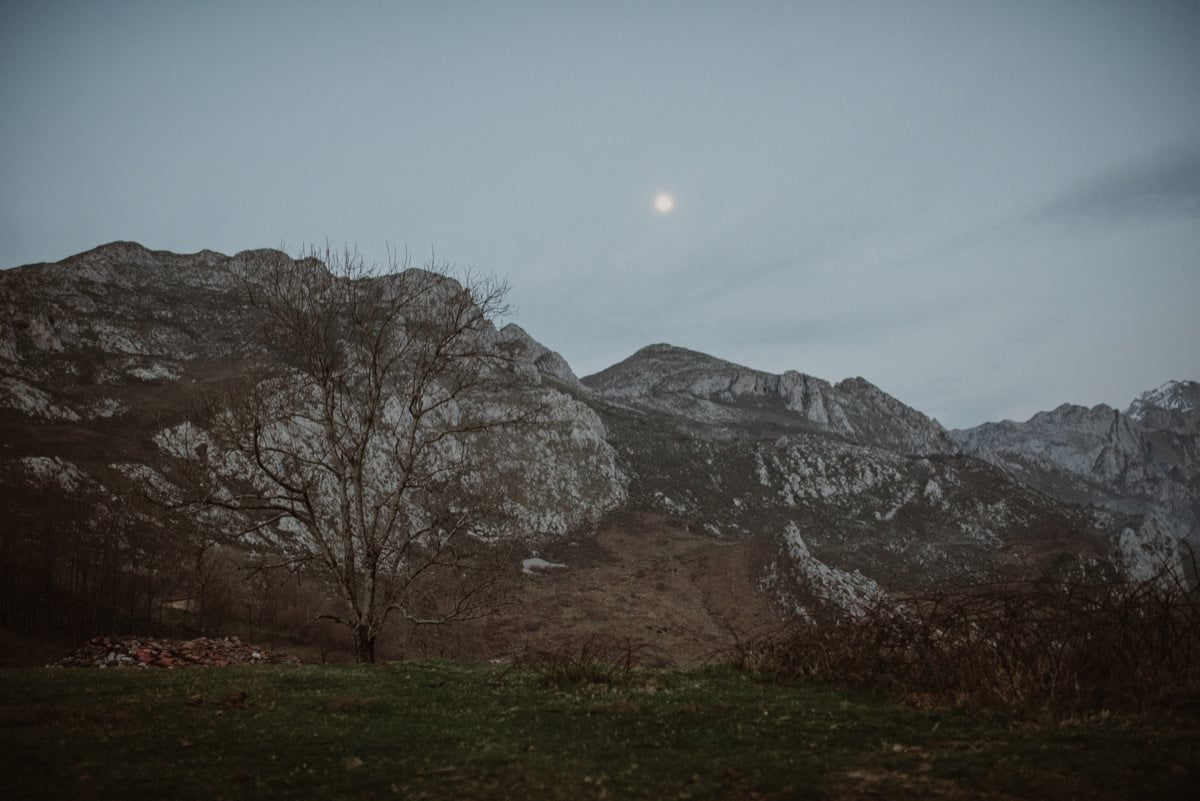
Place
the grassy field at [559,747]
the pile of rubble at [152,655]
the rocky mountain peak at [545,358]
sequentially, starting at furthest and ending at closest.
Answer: the rocky mountain peak at [545,358], the pile of rubble at [152,655], the grassy field at [559,747]

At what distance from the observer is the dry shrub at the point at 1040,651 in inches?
329

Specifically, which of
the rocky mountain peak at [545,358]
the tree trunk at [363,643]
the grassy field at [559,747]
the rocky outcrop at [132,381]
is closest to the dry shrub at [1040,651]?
the grassy field at [559,747]

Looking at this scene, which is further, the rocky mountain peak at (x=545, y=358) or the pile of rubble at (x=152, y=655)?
the rocky mountain peak at (x=545, y=358)

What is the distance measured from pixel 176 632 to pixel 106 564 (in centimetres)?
663

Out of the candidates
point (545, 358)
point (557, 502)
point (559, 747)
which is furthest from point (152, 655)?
point (545, 358)

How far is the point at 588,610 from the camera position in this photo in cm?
5531

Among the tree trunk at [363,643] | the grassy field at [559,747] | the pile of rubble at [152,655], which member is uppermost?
the grassy field at [559,747]

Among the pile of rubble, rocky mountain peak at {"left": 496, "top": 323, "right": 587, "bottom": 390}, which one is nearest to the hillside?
the pile of rubble

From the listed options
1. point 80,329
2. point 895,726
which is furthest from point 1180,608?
point 80,329

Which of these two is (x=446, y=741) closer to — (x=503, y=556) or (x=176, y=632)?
(x=503, y=556)

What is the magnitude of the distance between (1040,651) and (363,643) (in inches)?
666

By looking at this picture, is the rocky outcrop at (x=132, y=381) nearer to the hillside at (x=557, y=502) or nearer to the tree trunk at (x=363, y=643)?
the hillside at (x=557, y=502)

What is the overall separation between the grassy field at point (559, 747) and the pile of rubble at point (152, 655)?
1284 cm

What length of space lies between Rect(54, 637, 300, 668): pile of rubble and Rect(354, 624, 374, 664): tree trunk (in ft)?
19.9
